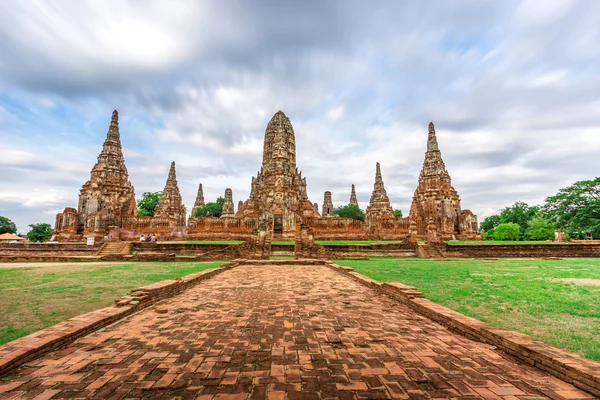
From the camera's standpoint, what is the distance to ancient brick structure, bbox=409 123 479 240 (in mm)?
33219

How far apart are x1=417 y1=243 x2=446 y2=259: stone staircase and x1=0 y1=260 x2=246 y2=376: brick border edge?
17.5 meters

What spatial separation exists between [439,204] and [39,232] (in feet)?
231

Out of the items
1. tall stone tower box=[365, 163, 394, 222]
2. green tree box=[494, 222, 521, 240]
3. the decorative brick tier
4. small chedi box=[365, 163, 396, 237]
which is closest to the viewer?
the decorative brick tier

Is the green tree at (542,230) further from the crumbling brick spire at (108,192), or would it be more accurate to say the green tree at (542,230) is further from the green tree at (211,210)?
the green tree at (211,210)

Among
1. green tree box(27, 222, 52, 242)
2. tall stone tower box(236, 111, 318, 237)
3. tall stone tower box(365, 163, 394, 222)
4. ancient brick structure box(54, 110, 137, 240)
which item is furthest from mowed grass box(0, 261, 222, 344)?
green tree box(27, 222, 52, 242)

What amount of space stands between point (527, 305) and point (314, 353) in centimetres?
469

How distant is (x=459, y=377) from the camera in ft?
9.55

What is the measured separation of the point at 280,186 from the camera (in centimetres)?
3453

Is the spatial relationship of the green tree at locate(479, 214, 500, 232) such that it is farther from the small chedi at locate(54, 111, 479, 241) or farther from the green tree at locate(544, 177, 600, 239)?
the small chedi at locate(54, 111, 479, 241)

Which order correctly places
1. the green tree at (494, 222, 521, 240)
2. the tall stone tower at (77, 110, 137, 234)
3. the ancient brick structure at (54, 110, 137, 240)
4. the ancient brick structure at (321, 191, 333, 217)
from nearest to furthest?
the ancient brick structure at (54, 110, 137, 240), the tall stone tower at (77, 110, 137, 234), the green tree at (494, 222, 521, 240), the ancient brick structure at (321, 191, 333, 217)

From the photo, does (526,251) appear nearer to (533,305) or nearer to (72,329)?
(533,305)

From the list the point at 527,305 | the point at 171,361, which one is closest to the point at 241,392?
the point at 171,361

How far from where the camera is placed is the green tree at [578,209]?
125ft

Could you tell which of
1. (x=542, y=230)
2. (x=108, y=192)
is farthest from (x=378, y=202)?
(x=108, y=192)
